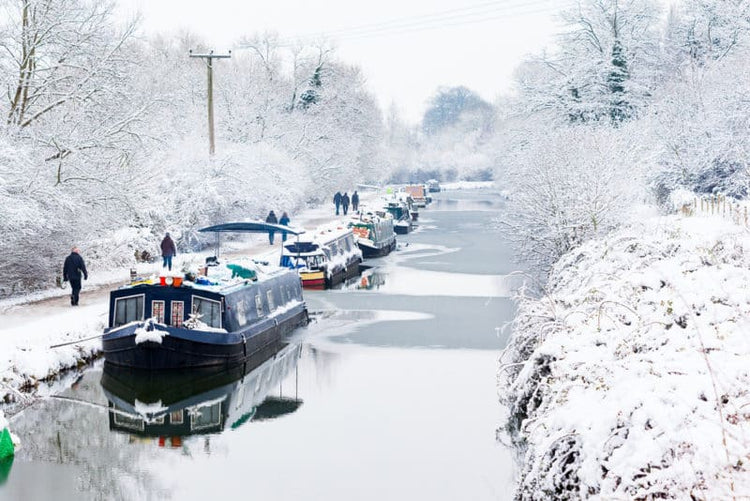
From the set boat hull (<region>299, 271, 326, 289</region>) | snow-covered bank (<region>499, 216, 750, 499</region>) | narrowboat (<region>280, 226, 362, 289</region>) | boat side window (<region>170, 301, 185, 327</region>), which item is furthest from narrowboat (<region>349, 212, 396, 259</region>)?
snow-covered bank (<region>499, 216, 750, 499</region>)

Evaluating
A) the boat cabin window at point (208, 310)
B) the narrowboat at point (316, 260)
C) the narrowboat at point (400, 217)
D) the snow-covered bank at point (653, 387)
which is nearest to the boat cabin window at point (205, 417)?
the boat cabin window at point (208, 310)

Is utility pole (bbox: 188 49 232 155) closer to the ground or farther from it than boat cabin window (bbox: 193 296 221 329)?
farther from it

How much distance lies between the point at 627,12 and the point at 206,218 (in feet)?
68.5

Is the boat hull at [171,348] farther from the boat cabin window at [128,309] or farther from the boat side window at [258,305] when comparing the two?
the boat side window at [258,305]

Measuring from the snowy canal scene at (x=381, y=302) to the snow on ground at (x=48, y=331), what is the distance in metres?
0.10

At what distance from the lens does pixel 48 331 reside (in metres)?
16.9

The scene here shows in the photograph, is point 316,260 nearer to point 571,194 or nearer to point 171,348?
point 571,194

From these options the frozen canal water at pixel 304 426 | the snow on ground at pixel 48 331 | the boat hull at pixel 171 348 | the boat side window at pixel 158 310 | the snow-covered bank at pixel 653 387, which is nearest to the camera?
the snow-covered bank at pixel 653 387

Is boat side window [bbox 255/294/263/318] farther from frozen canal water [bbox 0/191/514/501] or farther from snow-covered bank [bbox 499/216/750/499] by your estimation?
snow-covered bank [bbox 499/216/750/499]

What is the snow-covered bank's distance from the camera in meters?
5.61

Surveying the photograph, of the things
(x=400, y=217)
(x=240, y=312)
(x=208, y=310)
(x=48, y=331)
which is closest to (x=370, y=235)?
(x=400, y=217)

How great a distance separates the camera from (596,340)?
29.1 feet

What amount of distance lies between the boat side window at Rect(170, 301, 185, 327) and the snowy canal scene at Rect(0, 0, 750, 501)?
3.0 inches

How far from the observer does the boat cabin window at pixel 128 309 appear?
17.2 metres
